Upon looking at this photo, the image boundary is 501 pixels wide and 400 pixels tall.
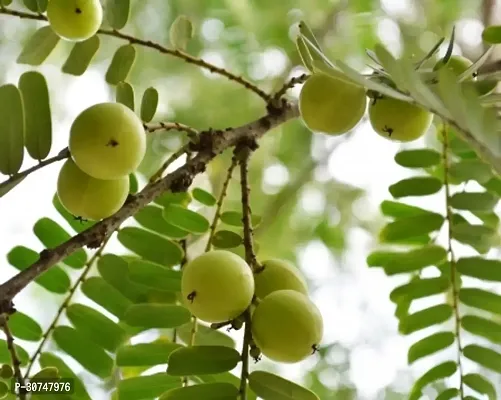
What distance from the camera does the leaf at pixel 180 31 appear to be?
2.69ft

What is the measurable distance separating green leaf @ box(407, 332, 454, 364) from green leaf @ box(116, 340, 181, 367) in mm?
316

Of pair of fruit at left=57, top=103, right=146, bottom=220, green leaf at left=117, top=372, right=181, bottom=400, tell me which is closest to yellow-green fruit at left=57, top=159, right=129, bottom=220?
pair of fruit at left=57, top=103, right=146, bottom=220

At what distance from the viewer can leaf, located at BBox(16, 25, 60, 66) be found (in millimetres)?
799

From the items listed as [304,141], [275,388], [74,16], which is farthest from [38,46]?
[304,141]

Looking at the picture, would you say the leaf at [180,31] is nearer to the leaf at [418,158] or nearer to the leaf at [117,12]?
the leaf at [117,12]

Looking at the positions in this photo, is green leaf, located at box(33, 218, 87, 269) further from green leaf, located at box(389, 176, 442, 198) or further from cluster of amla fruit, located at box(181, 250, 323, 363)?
green leaf, located at box(389, 176, 442, 198)

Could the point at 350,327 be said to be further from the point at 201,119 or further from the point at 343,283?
the point at 201,119

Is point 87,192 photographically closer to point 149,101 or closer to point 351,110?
point 149,101

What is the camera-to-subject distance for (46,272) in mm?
807

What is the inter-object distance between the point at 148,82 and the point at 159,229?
0.86m

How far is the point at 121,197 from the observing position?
2.04 feet

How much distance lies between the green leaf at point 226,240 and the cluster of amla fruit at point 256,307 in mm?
167

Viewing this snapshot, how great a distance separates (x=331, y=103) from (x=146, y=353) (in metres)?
0.33

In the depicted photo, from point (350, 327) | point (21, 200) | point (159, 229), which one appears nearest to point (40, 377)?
point (159, 229)
